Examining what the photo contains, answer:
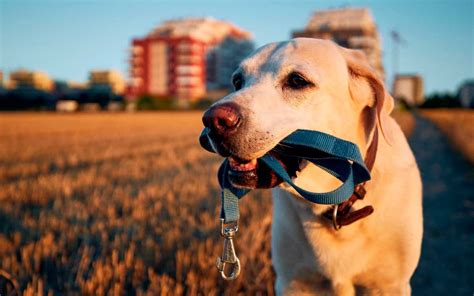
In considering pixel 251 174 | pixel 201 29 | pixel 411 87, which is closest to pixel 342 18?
pixel 411 87

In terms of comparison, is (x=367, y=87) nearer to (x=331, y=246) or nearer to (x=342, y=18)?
(x=331, y=246)

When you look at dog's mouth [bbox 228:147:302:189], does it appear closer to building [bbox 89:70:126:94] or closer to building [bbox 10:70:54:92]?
building [bbox 89:70:126:94]

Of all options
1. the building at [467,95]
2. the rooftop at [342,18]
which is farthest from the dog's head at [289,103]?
the building at [467,95]

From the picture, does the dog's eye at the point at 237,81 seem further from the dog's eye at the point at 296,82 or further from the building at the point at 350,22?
the building at the point at 350,22

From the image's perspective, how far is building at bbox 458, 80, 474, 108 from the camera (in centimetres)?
6175

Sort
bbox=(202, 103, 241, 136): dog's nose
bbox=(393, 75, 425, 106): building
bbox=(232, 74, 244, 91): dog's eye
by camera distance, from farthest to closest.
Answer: bbox=(393, 75, 425, 106): building < bbox=(232, 74, 244, 91): dog's eye < bbox=(202, 103, 241, 136): dog's nose

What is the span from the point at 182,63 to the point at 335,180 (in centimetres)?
8159

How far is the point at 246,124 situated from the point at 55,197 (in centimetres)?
399

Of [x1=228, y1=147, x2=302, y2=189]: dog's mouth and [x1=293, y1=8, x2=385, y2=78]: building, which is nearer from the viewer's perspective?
[x1=228, y1=147, x2=302, y2=189]: dog's mouth

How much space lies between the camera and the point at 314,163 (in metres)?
2.08

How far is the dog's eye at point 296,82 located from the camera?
219 centimetres

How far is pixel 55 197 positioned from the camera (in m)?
5.17

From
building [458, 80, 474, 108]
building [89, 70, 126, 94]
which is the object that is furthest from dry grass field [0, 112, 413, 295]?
building [89, 70, 126, 94]

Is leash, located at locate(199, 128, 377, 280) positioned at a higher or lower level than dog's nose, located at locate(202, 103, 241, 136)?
lower
